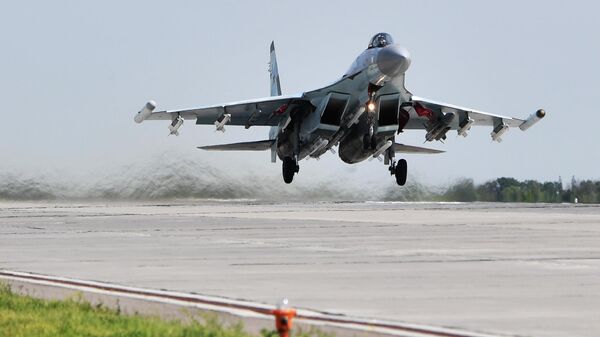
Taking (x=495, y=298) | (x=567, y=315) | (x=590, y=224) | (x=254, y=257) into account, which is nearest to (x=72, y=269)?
(x=254, y=257)

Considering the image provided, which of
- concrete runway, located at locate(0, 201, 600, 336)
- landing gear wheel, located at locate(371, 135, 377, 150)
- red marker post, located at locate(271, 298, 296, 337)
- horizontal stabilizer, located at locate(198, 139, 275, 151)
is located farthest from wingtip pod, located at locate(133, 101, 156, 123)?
red marker post, located at locate(271, 298, 296, 337)

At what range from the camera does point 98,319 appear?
959 cm

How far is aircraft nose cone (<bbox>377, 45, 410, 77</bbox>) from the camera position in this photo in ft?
121

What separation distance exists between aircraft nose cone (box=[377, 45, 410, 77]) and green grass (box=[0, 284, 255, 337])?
89.1 feet

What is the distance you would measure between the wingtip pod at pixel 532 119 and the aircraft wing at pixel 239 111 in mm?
10628

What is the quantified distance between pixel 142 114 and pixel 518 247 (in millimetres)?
26764

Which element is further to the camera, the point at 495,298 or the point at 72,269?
the point at 72,269

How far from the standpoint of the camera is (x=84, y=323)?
944 centimetres

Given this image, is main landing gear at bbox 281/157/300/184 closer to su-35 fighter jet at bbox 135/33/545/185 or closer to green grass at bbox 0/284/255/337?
su-35 fighter jet at bbox 135/33/545/185

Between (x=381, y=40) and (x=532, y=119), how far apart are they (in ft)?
40.8

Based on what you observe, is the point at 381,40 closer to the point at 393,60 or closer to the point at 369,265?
the point at 393,60

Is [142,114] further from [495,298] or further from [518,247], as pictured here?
[495,298]

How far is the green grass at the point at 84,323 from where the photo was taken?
873 centimetres

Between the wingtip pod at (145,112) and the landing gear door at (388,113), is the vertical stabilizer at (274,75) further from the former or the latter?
the landing gear door at (388,113)
